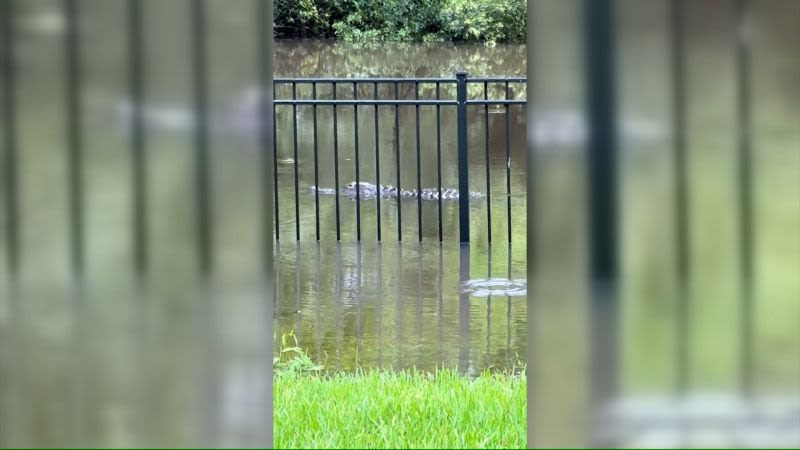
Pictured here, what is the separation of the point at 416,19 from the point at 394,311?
62.2 ft

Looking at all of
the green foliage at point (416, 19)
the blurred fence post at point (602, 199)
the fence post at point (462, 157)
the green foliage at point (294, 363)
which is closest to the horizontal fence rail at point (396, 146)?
the fence post at point (462, 157)

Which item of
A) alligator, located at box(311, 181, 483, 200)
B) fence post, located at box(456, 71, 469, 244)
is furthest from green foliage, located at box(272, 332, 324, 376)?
alligator, located at box(311, 181, 483, 200)

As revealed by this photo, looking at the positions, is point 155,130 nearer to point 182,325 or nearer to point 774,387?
point 182,325

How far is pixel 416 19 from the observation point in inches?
990

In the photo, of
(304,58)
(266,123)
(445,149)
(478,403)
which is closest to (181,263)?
(266,123)

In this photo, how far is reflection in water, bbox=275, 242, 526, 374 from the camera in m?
5.75

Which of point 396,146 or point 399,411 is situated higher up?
point 396,146

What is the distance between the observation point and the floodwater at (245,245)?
276 cm

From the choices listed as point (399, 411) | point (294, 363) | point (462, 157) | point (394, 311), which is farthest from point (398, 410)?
point (462, 157)

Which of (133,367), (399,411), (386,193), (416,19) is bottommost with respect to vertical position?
(399,411)

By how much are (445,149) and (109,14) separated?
1304cm

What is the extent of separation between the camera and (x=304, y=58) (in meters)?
24.2

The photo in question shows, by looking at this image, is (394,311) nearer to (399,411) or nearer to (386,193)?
(399,411)

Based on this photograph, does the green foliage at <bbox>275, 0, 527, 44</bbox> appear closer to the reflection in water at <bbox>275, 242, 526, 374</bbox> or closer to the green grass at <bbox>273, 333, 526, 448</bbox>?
the reflection in water at <bbox>275, 242, 526, 374</bbox>
